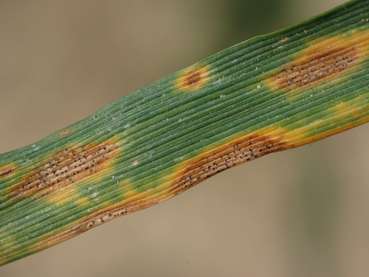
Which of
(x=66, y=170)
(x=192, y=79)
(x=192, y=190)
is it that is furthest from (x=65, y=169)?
(x=192, y=190)

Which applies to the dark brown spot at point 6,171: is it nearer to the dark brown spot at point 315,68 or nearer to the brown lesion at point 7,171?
the brown lesion at point 7,171

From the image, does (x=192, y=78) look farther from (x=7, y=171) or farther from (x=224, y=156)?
(x=7, y=171)

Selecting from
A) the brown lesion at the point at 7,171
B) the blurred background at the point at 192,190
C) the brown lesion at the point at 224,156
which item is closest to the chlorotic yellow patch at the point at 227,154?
the brown lesion at the point at 224,156

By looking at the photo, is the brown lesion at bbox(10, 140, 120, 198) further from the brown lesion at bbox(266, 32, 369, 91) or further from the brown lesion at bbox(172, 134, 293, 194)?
the brown lesion at bbox(266, 32, 369, 91)

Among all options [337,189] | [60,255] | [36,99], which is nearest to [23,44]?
[36,99]

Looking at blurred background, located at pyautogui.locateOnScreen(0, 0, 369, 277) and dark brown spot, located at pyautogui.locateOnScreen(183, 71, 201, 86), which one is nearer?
dark brown spot, located at pyautogui.locateOnScreen(183, 71, 201, 86)

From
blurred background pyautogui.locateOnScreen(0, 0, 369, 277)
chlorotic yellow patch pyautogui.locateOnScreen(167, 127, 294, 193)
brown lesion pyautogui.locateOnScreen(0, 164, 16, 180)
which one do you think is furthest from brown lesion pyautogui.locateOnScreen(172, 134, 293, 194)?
blurred background pyautogui.locateOnScreen(0, 0, 369, 277)
